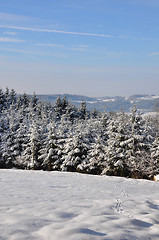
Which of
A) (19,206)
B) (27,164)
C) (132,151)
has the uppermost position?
(19,206)

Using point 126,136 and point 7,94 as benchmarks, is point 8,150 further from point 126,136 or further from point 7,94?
point 7,94

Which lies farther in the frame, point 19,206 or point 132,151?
point 132,151

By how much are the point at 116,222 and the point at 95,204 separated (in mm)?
2174

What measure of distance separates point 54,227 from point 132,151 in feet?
92.3

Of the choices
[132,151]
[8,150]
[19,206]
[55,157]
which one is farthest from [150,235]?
[8,150]

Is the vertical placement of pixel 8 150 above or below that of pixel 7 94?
below

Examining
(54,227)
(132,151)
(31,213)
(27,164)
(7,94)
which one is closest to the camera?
(54,227)

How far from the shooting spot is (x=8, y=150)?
4516 cm

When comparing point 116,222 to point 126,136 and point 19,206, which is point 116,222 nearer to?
point 19,206

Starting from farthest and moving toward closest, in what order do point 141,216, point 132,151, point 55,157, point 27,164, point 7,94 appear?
point 7,94
point 27,164
point 55,157
point 132,151
point 141,216

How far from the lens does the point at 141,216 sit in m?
6.45

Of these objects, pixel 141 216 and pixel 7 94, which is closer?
pixel 141 216

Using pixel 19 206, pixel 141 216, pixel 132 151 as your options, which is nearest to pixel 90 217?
pixel 141 216

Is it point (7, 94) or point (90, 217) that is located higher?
point (7, 94)
